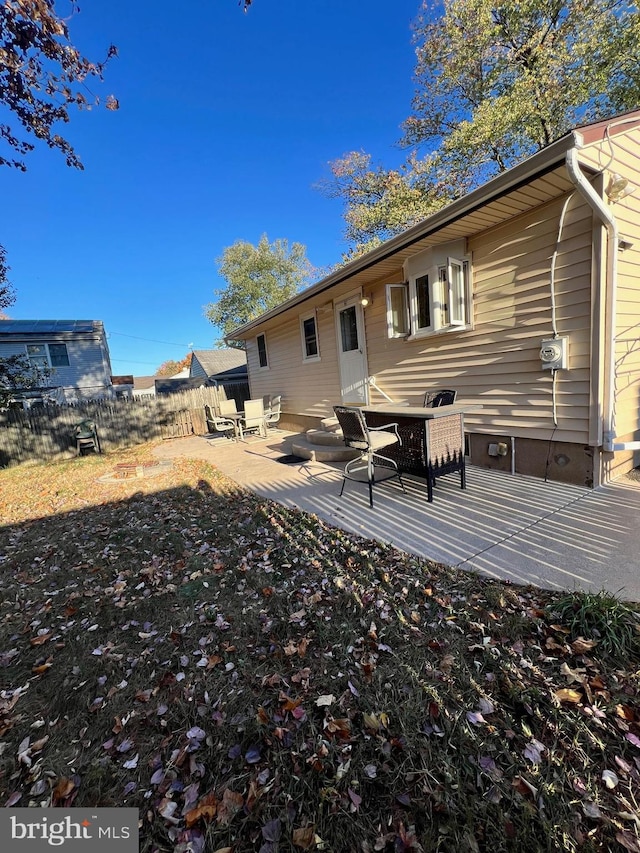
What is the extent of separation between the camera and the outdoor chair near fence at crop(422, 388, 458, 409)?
5.13 m

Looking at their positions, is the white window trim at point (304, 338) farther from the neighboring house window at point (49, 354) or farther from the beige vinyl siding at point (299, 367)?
the neighboring house window at point (49, 354)

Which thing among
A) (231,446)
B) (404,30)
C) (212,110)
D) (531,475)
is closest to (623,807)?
(531,475)

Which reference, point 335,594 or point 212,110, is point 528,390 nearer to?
point 335,594

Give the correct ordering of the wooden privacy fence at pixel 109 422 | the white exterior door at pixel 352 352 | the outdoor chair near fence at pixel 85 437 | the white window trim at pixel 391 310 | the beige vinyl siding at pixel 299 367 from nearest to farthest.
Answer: the white window trim at pixel 391 310
the white exterior door at pixel 352 352
the beige vinyl siding at pixel 299 367
the wooden privacy fence at pixel 109 422
the outdoor chair near fence at pixel 85 437

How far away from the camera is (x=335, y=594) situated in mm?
2568

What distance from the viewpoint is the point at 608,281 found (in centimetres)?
365

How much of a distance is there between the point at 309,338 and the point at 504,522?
6.86 m

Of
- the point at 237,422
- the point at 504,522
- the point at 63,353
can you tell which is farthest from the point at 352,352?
the point at 63,353

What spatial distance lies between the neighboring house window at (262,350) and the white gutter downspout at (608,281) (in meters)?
9.28

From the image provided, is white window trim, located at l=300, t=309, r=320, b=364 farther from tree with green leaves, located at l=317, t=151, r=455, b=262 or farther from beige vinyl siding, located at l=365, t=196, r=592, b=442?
tree with green leaves, located at l=317, t=151, r=455, b=262

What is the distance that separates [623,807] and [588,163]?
187 inches

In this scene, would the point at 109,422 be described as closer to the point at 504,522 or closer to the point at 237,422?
the point at 237,422

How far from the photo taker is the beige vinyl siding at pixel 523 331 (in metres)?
3.86

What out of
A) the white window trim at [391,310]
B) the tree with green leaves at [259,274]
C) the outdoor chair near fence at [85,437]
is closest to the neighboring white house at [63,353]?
the outdoor chair near fence at [85,437]
